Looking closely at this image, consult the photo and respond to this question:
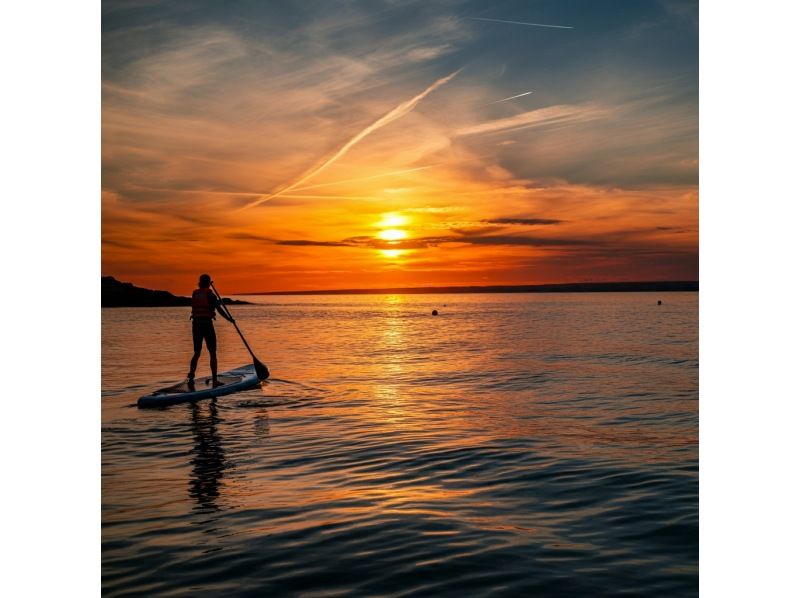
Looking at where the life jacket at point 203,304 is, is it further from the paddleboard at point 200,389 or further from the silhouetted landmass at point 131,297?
the silhouetted landmass at point 131,297

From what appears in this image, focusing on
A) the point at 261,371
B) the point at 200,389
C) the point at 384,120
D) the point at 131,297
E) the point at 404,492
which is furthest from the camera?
the point at 131,297

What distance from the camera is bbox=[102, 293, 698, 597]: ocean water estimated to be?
364 centimetres

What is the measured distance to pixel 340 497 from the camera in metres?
5.09

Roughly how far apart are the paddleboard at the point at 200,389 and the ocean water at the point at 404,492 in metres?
0.20

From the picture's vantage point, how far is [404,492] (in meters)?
5.22

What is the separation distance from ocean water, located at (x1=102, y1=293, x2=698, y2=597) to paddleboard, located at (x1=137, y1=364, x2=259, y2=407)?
0.65 ft

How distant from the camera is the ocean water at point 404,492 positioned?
364 centimetres

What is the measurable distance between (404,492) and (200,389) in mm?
6316

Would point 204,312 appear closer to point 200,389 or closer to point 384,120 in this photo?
point 200,389
